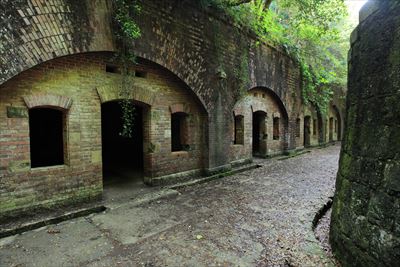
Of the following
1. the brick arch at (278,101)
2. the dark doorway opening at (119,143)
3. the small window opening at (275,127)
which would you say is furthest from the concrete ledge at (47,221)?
the small window opening at (275,127)

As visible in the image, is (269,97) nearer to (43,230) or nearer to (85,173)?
(85,173)

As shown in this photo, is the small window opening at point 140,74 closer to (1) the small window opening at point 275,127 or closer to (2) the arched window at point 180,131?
(2) the arched window at point 180,131

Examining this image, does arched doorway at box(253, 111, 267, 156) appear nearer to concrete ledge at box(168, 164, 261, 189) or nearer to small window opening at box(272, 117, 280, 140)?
small window opening at box(272, 117, 280, 140)

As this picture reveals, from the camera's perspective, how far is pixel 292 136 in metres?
13.1

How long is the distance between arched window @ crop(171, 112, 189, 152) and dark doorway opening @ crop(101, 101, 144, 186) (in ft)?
4.80

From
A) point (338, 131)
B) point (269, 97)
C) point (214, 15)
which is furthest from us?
point (338, 131)

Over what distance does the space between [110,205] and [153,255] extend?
232 cm

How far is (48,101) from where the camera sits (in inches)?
183

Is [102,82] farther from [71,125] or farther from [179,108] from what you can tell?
[179,108]

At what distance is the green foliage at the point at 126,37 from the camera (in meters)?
5.17

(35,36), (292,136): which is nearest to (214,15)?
(35,36)

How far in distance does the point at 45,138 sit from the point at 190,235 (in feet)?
22.1

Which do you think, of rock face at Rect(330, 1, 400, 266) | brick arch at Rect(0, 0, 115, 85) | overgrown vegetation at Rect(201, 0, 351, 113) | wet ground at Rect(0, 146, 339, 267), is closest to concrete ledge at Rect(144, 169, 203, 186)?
A: wet ground at Rect(0, 146, 339, 267)

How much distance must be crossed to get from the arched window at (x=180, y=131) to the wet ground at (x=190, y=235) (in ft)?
6.45
